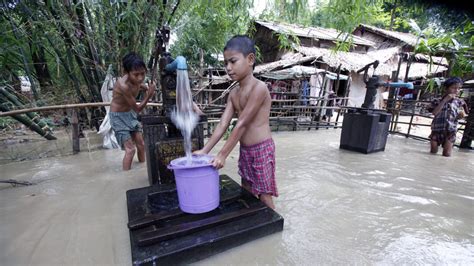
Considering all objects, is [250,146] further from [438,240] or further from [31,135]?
[31,135]

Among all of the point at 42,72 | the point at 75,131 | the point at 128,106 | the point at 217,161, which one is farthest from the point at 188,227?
the point at 42,72

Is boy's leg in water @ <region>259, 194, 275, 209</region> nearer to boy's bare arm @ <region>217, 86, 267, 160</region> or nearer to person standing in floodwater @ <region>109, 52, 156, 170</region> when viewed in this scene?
boy's bare arm @ <region>217, 86, 267, 160</region>

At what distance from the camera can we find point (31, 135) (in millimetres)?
5480

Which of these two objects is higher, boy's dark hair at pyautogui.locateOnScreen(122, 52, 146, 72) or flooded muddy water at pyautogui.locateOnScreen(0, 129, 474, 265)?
boy's dark hair at pyautogui.locateOnScreen(122, 52, 146, 72)

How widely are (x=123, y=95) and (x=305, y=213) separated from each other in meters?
2.72

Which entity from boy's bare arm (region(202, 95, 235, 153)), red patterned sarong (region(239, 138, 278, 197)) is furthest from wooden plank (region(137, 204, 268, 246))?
boy's bare arm (region(202, 95, 235, 153))

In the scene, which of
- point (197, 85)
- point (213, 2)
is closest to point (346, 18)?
point (213, 2)

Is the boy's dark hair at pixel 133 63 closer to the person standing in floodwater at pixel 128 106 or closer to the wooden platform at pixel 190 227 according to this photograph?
the person standing in floodwater at pixel 128 106

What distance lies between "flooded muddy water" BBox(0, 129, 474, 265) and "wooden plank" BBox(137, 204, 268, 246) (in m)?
0.21

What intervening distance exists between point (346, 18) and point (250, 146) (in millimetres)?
2849

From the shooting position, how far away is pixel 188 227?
1.65 m

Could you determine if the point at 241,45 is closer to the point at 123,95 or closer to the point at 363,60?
the point at 123,95

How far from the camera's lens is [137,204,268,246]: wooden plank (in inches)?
60.8

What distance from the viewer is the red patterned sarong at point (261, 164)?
2.01 m
